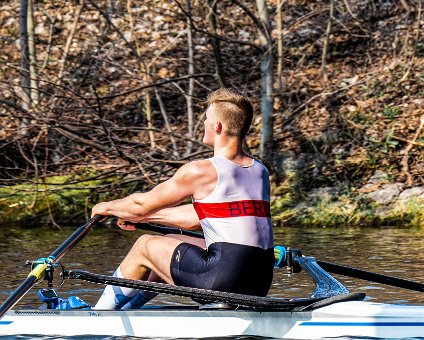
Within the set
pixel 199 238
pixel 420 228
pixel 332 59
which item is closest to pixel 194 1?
pixel 332 59

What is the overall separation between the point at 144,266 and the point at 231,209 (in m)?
0.74

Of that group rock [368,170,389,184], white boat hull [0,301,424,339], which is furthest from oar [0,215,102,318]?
rock [368,170,389,184]

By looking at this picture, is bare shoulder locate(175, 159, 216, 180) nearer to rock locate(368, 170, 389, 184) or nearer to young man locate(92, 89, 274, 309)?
young man locate(92, 89, 274, 309)

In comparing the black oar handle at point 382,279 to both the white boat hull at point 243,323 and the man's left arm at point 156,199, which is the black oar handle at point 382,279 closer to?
the white boat hull at point 243,323

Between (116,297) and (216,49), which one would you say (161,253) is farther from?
(216,49)

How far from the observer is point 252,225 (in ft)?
19.8

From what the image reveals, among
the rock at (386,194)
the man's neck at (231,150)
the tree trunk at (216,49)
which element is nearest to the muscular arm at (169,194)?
the man's neck at (231,150)

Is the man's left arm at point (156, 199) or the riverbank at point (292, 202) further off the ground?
the man's left arm at point (156, 199)

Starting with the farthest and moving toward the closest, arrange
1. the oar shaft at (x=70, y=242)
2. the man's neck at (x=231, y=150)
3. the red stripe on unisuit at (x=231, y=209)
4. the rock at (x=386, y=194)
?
1. the rock at (x=386, y=194)
2. the oar shaft at (x=70, y=242)
3. the man's neck at (x=231, y=150)
4. the red stripe on unisuit at (x=231, y=209)

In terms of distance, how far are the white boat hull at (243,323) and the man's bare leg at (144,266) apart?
0.80 feet

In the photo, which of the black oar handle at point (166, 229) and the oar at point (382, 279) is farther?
the black oar handle at point (166, 229)

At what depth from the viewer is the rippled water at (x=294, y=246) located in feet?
27.8

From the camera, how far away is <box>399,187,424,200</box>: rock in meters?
13.0

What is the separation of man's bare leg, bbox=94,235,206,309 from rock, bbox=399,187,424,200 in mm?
7054
